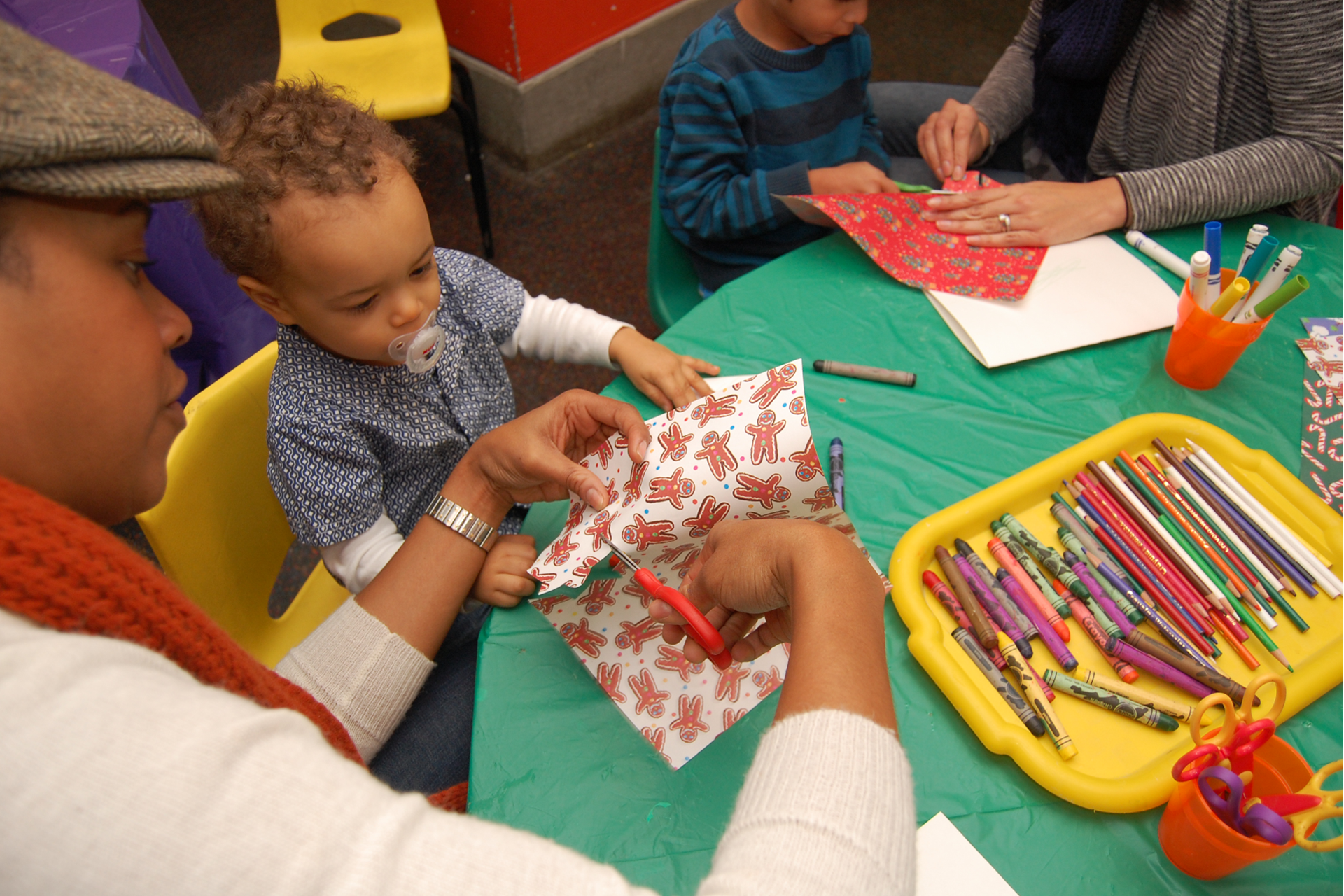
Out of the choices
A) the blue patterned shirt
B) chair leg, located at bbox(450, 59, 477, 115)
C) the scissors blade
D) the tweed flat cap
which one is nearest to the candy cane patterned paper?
the blue patterned shirt

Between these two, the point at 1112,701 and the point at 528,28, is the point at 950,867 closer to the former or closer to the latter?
the point at 1112,701

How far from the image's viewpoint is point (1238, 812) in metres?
0.56

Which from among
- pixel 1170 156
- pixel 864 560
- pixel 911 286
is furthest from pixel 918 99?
pixel 864 560

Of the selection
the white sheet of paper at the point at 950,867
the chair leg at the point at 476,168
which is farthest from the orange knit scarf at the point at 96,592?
the chair leg at the point at 476,168

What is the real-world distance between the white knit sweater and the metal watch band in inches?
16.1

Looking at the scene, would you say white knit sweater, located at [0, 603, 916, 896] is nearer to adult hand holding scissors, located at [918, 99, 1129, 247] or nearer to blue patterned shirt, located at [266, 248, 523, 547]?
blue patterned shirt, located at [266, 248, 523, 547]

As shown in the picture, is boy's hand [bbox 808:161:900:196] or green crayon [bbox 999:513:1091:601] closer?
green crayon [bbox 999:513:1091:601]

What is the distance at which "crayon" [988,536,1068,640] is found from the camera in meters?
0.72

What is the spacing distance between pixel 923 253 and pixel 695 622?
2.45 feet

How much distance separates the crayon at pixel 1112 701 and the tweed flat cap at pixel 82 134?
793mm

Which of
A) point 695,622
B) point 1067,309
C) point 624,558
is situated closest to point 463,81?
point 1067,309

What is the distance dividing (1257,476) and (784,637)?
608mm

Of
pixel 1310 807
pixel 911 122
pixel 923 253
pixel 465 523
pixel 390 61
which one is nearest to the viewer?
pixel 1310 807

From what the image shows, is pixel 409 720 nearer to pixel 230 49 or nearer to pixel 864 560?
pixel 864 560
